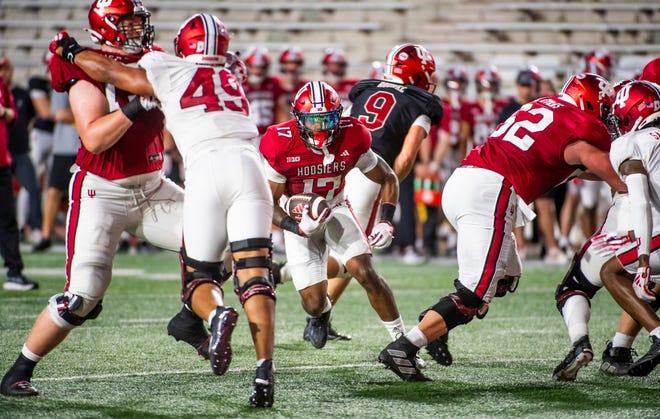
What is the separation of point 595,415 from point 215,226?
1614 mm

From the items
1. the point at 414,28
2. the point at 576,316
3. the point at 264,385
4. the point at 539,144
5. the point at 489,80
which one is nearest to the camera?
the point at 264,385

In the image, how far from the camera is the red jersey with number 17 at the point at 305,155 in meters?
4.93

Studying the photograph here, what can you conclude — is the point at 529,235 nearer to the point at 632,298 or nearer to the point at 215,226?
the point at 632,298

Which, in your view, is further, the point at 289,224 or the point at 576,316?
the point at 289,224

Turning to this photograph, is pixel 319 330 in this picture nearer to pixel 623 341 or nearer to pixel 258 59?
pixel 623 341

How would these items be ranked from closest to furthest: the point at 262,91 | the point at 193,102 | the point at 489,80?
the point at 193,102 < the point at 262,91 < the point at 489,80

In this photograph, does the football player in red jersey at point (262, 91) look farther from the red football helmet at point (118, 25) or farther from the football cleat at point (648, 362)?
the football cleat at point (648, 362)

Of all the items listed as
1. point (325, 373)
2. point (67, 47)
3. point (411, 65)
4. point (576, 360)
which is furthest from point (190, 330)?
point (411, 65)

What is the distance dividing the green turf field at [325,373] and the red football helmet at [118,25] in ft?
4.89

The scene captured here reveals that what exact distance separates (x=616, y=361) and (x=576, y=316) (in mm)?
367

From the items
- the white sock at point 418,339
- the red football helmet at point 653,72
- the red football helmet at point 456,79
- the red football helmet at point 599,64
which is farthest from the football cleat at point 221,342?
the red football helmet at point 456,79

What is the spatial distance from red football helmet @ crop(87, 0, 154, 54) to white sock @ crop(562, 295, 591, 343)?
7.51 ft

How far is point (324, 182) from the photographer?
5.06 metres

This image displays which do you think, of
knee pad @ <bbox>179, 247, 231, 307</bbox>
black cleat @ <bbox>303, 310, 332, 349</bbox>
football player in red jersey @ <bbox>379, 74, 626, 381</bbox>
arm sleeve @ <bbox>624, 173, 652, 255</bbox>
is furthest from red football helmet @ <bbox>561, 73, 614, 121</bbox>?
knee pad @ <bbox>179, 247, 231, 307</bbox>
